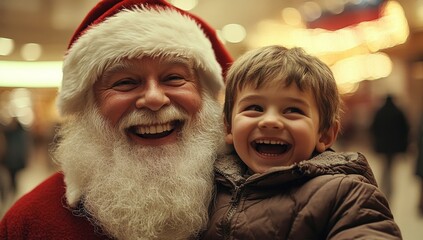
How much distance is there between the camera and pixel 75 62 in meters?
2.23

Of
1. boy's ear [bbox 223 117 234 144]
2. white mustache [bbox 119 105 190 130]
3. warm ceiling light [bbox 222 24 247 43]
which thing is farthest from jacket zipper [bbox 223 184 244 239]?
warm ceiling light [bbox 222 24 247 43]

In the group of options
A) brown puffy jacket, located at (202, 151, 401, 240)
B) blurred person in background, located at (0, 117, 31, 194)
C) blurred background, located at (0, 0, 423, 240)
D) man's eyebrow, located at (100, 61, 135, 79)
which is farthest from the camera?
blurred person in background, located at (0, 117, 31, 194)

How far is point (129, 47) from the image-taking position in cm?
206

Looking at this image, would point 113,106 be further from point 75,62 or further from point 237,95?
point 237,95

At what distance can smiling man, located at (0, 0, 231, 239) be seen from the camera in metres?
1.97

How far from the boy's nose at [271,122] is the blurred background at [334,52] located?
4358 mm

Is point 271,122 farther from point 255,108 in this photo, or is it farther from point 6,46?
point 6,46

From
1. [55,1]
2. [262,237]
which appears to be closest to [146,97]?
[262,237]

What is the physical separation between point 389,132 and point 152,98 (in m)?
6.22

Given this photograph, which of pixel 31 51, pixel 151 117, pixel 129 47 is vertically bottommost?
pixel 31 51

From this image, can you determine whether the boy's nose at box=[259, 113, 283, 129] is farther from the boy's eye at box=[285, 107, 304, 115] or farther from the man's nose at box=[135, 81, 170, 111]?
the man's nose at box=[135, 81, 170, 111]

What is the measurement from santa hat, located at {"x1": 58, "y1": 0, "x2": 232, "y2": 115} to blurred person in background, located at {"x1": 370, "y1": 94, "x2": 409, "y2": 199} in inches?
219

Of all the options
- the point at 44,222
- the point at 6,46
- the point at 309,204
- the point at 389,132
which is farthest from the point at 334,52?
the point at 309,204

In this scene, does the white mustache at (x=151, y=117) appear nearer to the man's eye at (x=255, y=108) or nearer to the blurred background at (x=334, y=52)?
the man's eye at (x=255, y=108)
